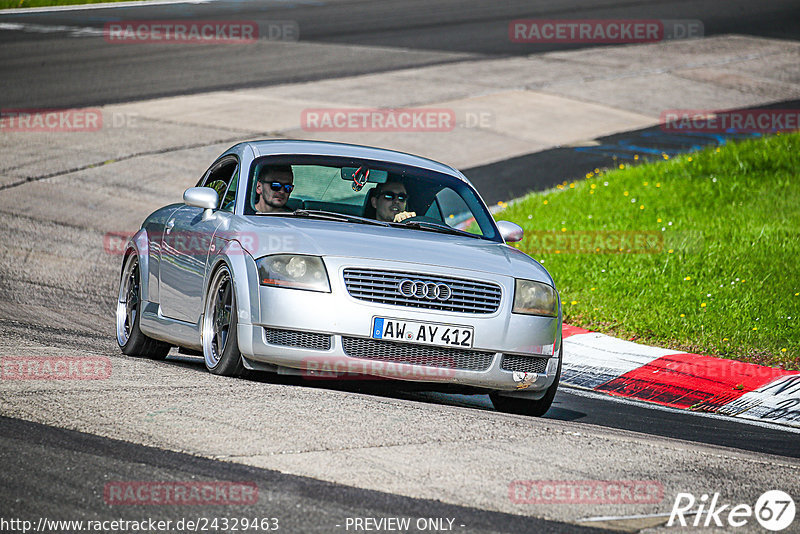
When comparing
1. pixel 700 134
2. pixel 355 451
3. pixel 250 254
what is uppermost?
pixel 250 254

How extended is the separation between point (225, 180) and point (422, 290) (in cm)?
234

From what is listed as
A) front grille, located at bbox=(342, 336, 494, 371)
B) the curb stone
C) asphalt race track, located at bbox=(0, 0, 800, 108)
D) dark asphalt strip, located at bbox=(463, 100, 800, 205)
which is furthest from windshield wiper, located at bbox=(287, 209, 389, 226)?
asphalt race track, located at bbox=(0, 0, 800, 108)

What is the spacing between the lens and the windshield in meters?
7.68

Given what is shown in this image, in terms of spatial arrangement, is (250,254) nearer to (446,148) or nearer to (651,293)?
(651,293)

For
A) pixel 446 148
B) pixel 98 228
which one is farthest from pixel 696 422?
pixel 446 148

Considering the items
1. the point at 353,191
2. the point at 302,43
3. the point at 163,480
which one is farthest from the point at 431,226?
the point at 302,43

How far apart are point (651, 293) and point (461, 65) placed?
15120mm

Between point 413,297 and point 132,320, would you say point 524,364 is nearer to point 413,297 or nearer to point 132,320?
point 413,297

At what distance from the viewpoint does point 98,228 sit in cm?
1385

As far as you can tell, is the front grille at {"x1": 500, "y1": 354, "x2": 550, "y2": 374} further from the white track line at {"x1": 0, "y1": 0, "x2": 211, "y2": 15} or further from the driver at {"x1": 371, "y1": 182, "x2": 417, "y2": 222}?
the white track line at {"x1": 0, "y1": 0, "x2": 211, "y2": 15}

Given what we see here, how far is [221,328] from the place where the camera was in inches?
276

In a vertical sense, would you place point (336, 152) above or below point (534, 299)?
above

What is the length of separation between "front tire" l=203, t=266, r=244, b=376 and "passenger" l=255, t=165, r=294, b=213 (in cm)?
75

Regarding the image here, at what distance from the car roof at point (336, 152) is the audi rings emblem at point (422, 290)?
5.37ft
